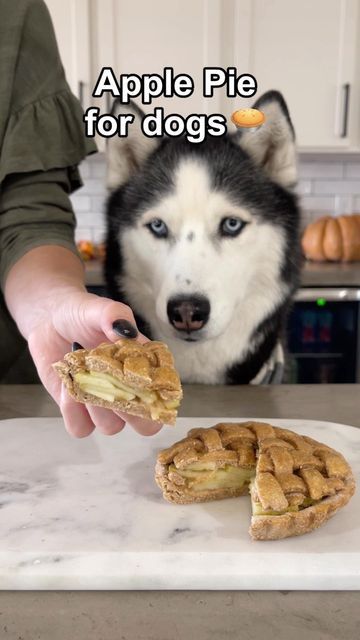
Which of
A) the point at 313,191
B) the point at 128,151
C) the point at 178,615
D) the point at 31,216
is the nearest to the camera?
the point at 178,615

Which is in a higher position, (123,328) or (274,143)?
(274,143)

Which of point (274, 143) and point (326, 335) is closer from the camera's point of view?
point (274, 143)

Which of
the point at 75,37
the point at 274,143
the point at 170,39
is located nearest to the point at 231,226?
the point at 274,143

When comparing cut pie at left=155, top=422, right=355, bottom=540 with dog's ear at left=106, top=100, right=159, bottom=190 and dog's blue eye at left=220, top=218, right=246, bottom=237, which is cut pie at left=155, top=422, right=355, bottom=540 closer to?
dog's blue eye at left=220, top=218, right=246, bottom=237

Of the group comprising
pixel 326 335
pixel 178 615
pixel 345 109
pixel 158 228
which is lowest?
pixel 326 335

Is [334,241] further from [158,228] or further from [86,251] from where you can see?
[158,228]

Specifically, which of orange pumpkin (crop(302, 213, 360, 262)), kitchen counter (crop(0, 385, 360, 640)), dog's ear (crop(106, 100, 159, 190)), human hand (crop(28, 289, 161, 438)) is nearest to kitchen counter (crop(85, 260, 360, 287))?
orange pumpkin (crop(302, 213, 360, 262))
